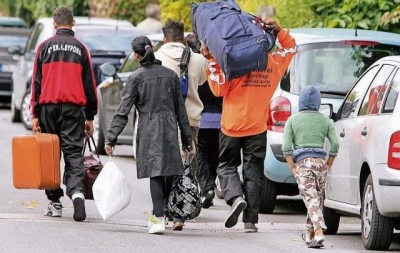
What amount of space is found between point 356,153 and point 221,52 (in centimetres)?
136

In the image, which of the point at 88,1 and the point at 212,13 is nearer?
the point at 212,13

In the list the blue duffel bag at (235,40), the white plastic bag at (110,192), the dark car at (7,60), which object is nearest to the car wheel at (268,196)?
the white plastic bag at (110,192)

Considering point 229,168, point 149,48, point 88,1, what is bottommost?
point 88,1

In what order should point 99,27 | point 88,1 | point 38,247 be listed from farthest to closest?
point 88,1, point 99,27, point 38,247

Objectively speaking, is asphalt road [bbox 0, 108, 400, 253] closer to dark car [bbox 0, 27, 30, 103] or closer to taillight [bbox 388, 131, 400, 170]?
taillight [bbox 388, 131, 400, 170]

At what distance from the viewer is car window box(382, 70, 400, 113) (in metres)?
10.4

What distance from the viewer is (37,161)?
1170 centimetres

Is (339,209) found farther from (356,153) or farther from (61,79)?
(61,79)

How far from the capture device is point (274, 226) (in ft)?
39.9

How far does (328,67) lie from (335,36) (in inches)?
13.6

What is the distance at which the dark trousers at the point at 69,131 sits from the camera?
1188cm

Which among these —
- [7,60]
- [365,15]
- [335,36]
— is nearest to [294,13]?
[365,15]

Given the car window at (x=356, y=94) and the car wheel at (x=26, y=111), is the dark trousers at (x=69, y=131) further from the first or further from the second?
the car wheel at (x=26, y=111)

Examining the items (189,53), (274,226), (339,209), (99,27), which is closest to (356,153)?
(339,209)
